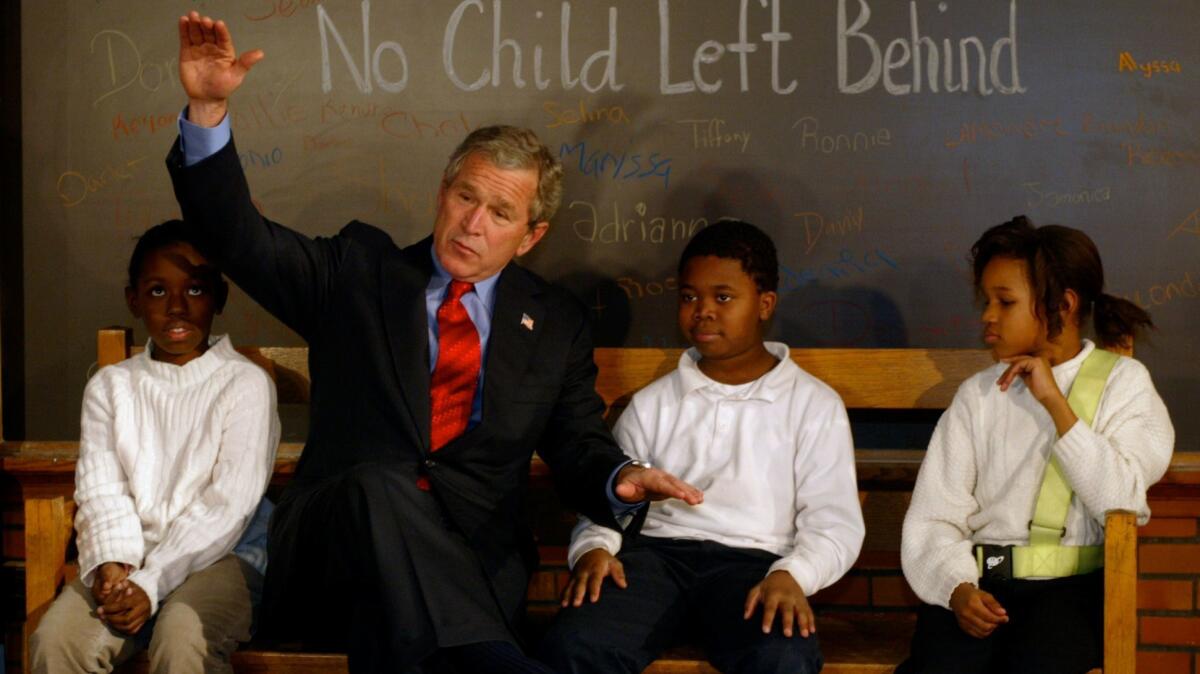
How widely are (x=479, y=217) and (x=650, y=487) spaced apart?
0.79 meters

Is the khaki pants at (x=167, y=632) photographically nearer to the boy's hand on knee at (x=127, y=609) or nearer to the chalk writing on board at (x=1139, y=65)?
the boy's hand on knee at (x=127, y=609)

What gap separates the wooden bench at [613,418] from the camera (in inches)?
110

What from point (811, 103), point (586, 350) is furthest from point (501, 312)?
point (811, 103)

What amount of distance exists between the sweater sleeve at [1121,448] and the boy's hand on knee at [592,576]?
104 centimetres

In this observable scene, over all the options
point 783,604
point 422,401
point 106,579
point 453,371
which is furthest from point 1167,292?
point 106,579

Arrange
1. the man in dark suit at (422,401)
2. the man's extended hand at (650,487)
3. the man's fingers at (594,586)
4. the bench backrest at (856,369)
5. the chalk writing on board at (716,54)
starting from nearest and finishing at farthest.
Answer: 1. the man in dark suit at (422,401)
2. the man's extended hand at (650,487)
3. the man's fingers at (594,586)
4. the bench backrest at (856,369)
5. the chalk writing on board at (716,54)

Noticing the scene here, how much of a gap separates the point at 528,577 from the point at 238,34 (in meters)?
2.00

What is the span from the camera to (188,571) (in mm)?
3074

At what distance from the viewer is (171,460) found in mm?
3256

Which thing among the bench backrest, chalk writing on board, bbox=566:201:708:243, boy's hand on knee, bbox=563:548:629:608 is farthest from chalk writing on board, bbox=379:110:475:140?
boy's hand on knee, bbox=563:548:629:608

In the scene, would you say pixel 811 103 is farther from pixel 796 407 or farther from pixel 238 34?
pixel 238 34

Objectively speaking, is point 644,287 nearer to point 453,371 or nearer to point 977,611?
point 453,371

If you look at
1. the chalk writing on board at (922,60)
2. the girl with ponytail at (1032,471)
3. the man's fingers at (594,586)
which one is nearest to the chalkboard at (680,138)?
the chalk writing on board at (922,60)

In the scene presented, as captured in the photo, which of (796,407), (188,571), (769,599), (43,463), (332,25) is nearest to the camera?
(769,599)
